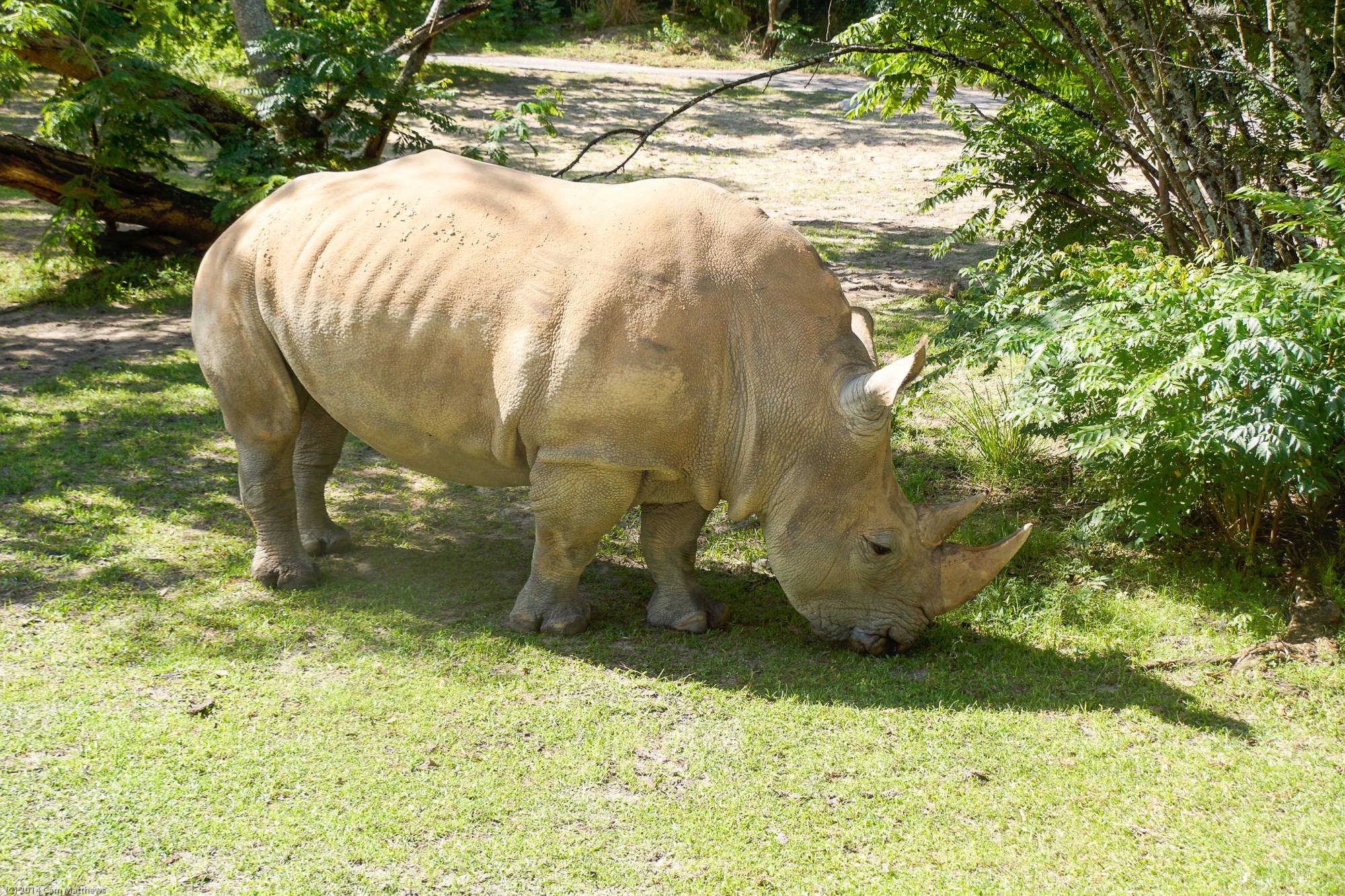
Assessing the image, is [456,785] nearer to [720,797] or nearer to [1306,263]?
[720,797]

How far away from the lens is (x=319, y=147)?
11.8m

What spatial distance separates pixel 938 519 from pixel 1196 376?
4.57 ft

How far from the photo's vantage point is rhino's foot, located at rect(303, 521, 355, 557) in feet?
22.4

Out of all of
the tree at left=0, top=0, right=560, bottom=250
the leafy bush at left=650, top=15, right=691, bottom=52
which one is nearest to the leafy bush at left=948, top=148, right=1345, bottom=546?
the tree at left=0, top=0, right=560, bottom=250

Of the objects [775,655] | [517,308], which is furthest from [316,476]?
[775,655]

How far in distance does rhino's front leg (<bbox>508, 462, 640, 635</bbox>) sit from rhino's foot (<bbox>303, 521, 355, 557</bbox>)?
4.92 ft

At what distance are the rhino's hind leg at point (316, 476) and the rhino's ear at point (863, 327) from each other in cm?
306

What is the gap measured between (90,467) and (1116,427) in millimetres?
6386

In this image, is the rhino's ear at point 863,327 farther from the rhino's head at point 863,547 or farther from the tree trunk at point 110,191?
the tree trunk at point 110,191

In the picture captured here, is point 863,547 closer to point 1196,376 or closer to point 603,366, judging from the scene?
point 603,366

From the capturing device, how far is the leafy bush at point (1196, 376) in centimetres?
502

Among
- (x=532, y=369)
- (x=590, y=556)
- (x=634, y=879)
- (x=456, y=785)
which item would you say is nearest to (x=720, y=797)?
(x=634, y=879)

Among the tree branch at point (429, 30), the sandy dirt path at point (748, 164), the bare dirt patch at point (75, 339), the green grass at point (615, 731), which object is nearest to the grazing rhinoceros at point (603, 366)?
the green grass at point (615, 731)

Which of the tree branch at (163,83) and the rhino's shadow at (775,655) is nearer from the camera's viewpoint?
the rhino's shadow at (775,655)
